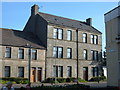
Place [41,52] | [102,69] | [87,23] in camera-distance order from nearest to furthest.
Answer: [41,52] < [102,69] < [87,23]

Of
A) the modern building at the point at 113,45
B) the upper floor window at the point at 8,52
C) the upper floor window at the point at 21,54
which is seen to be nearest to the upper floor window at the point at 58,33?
the upper floor window at the point at 21,54

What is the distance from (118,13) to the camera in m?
20.2

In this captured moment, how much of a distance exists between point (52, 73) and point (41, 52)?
404 centimetres

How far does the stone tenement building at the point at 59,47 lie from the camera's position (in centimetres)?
3494

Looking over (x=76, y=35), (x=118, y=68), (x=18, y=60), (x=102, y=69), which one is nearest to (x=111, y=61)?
(x=118, y=68)

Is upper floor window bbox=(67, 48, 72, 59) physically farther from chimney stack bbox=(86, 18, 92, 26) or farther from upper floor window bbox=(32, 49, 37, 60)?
chimney stack bbox=(86, 18, 92, 26)

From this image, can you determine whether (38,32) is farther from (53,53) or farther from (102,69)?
(102,69)

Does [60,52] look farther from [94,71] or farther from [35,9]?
[35,9]

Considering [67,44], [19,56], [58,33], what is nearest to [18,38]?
[19,56]

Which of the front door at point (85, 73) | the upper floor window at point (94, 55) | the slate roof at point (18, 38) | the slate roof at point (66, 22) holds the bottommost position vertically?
the front door at point (85, 73)

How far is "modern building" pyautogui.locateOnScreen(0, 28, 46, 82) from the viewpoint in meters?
32.2

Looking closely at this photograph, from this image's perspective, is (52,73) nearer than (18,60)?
No

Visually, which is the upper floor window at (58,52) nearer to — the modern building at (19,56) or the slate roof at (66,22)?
the modern building at (19,56)

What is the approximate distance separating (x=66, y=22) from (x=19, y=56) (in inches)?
488
